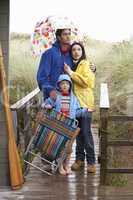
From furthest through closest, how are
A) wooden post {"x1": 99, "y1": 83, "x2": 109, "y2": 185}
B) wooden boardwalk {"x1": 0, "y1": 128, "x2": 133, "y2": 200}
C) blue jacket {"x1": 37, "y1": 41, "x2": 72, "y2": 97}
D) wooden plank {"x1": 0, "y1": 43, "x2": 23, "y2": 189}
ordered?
blue jacket {"x1": 37, "y1": 41, "x2": 72, "y2": 97} → wooden post {"x1": 99, "y1": 83, "x2": 109, "y2": 185} → wooden plank {"x1": 0, "y1": 43, "x2": 23, "y2": 189} → wooden boardwalk {"x1": 0, "y1": 128, "x2": 133, "y2": 200}

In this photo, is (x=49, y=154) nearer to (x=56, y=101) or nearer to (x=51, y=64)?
(x=56, y=101)

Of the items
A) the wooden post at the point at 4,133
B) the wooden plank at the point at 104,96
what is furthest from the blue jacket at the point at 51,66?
the wooden post at the point at 4,133

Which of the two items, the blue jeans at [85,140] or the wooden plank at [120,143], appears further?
the blue jeans at [85,140]

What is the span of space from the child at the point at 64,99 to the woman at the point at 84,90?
0.08 metres

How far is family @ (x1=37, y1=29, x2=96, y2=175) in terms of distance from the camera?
6.40 meters

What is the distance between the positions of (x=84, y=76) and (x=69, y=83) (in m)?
0.19

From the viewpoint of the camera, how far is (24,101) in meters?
6.42

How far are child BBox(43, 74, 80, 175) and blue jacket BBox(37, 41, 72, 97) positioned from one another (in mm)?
109

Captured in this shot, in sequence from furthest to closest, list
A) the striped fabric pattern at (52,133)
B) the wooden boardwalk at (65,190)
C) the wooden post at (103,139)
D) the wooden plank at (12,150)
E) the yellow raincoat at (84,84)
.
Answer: the yellow raincoat at (84,84), the striped fabric pattern at (52,133), the wooden post at (103,139), the wooden plank at (12,150), the wooden boardwalk at (65,190)

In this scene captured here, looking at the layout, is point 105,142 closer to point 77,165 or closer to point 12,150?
point 77,165

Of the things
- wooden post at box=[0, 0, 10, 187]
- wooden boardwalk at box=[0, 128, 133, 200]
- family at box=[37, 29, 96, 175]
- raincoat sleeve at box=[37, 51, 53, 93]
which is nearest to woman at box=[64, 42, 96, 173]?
family at box=[37, 29, 96, 175]

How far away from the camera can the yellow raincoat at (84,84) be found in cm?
641

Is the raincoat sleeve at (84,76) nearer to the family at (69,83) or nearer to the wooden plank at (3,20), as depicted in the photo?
the family at (69,83)

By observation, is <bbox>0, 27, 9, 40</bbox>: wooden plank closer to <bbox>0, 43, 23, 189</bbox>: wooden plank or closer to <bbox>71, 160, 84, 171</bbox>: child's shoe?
<bbox>0, 43, 23, 189</bbox>: wooden plank
